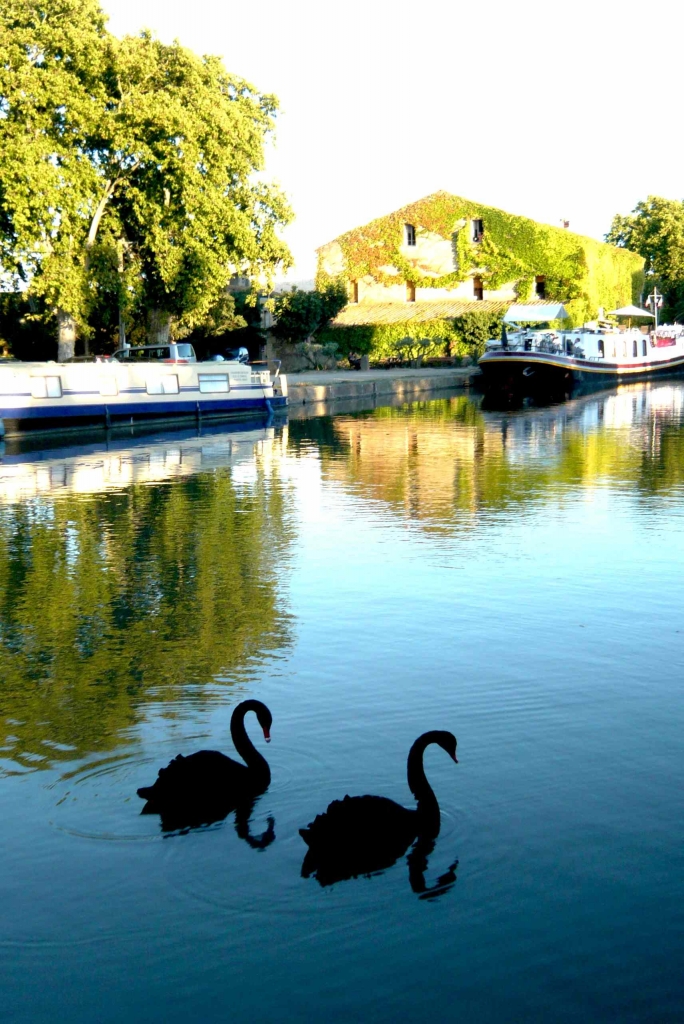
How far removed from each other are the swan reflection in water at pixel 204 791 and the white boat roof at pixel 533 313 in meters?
55.0

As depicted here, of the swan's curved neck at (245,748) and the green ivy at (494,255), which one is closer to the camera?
the swan's curved neck at (245,748)

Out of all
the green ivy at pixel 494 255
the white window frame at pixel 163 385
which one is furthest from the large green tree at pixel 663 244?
the white window frame at pixel 163 385

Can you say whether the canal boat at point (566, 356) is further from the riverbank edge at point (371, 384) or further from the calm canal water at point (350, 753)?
the calm canal water at point (350, 753)

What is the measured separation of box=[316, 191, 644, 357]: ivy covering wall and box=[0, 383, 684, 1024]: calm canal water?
5142 cm

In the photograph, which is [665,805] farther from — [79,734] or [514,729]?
[79,734]

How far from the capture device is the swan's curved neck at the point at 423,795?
6410mm

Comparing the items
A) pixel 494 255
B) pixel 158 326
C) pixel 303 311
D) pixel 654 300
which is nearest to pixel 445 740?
pixel 158 326

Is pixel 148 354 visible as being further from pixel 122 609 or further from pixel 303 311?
pixel 122 609

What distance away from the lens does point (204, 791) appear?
267 inches

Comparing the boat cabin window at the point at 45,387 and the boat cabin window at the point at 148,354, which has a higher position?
the boat cabin window at the point at 148,354

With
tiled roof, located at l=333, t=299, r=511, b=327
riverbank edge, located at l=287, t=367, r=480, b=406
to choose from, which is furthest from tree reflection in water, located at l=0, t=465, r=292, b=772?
tiled roof, located at l=333, t=299, r=511, b=327

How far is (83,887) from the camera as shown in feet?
19.8

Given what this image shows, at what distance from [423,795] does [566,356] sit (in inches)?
1843

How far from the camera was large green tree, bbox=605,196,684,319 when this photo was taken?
89.1 meters
